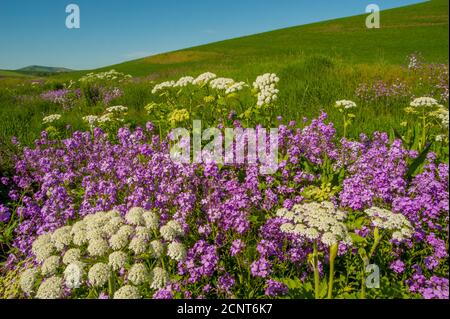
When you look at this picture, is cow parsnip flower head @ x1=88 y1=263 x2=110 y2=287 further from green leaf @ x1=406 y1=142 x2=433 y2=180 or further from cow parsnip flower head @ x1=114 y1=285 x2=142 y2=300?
green leaf @ x1=406 y1=142 x2=433 y2=180

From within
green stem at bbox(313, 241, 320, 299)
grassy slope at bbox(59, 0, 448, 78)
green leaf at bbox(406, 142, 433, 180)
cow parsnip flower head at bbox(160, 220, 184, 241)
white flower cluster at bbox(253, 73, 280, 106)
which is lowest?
green stem at bbox(313, 241, 320, 299)

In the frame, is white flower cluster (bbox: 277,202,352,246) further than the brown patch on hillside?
No

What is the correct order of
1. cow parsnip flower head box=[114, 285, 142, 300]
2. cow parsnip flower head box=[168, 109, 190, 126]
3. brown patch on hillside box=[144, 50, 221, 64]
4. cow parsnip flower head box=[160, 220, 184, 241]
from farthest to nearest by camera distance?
brown patch on hillside box=[144, 50, 221, 64]
cow parsnip flower head box=[168, 109, 190, 126]
cow parsnip flower head box=[160, 220, 184, 241]
cow parsnip flower head box=[114, 285, 142, 300]

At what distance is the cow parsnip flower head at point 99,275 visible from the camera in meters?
2.80

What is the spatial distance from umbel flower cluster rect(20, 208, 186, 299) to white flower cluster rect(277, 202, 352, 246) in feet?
3.40

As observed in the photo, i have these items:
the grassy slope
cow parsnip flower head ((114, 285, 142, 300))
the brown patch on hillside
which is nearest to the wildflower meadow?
Result: cow parsnip flower head ((114, 285, 142, 300))

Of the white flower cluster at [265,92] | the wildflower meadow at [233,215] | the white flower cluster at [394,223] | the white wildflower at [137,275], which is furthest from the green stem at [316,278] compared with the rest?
the white flower cluster at [265,92]

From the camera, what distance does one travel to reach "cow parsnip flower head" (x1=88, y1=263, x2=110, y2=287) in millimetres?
2797

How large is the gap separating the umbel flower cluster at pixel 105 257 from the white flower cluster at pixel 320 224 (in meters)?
1.04

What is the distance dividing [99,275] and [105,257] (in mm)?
329

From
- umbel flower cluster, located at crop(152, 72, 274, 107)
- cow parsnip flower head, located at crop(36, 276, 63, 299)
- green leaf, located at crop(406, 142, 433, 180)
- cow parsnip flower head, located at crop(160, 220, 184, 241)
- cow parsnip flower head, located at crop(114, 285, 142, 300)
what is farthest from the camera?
umbel flower cluster, located at crop(152, 72, 274, 107)
